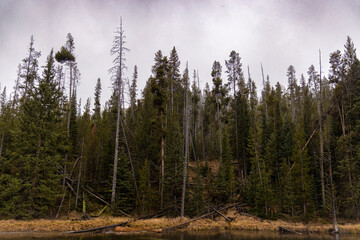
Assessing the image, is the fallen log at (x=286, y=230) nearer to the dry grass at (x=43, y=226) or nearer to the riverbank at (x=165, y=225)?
the riverbank at (x=165, y=225)

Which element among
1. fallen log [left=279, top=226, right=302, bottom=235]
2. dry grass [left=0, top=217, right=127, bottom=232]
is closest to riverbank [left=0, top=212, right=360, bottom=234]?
dry grass [left=0, top=217, right=127, bottom=232]

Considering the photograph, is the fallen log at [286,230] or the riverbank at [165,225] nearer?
the riverbank at [165,225]

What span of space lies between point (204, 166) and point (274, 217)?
13625 mm

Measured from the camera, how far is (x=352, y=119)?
28828 millimetres

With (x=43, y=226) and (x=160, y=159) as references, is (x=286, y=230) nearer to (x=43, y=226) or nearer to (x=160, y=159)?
(x=160, y=159)

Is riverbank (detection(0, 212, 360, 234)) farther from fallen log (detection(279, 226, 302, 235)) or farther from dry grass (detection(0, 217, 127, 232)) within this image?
fallen log (detection(279, 226, 302, 235))

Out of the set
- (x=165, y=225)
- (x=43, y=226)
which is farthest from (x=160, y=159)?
(x=43, y=226)

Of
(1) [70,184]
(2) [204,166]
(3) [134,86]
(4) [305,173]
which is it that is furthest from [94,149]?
(4) [305,173]

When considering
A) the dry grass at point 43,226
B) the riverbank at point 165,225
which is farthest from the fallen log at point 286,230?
the dry grass at point 43,226

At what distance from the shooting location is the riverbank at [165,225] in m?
20.0

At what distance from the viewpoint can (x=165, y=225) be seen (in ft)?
77.4

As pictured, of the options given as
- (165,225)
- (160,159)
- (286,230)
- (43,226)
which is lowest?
(286,230)

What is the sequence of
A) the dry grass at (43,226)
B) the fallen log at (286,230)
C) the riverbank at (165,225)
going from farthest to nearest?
the fallen log at (286,230) < the riverbank at (165,225) < the dry grass at (43,226)

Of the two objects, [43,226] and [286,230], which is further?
[286,230]
